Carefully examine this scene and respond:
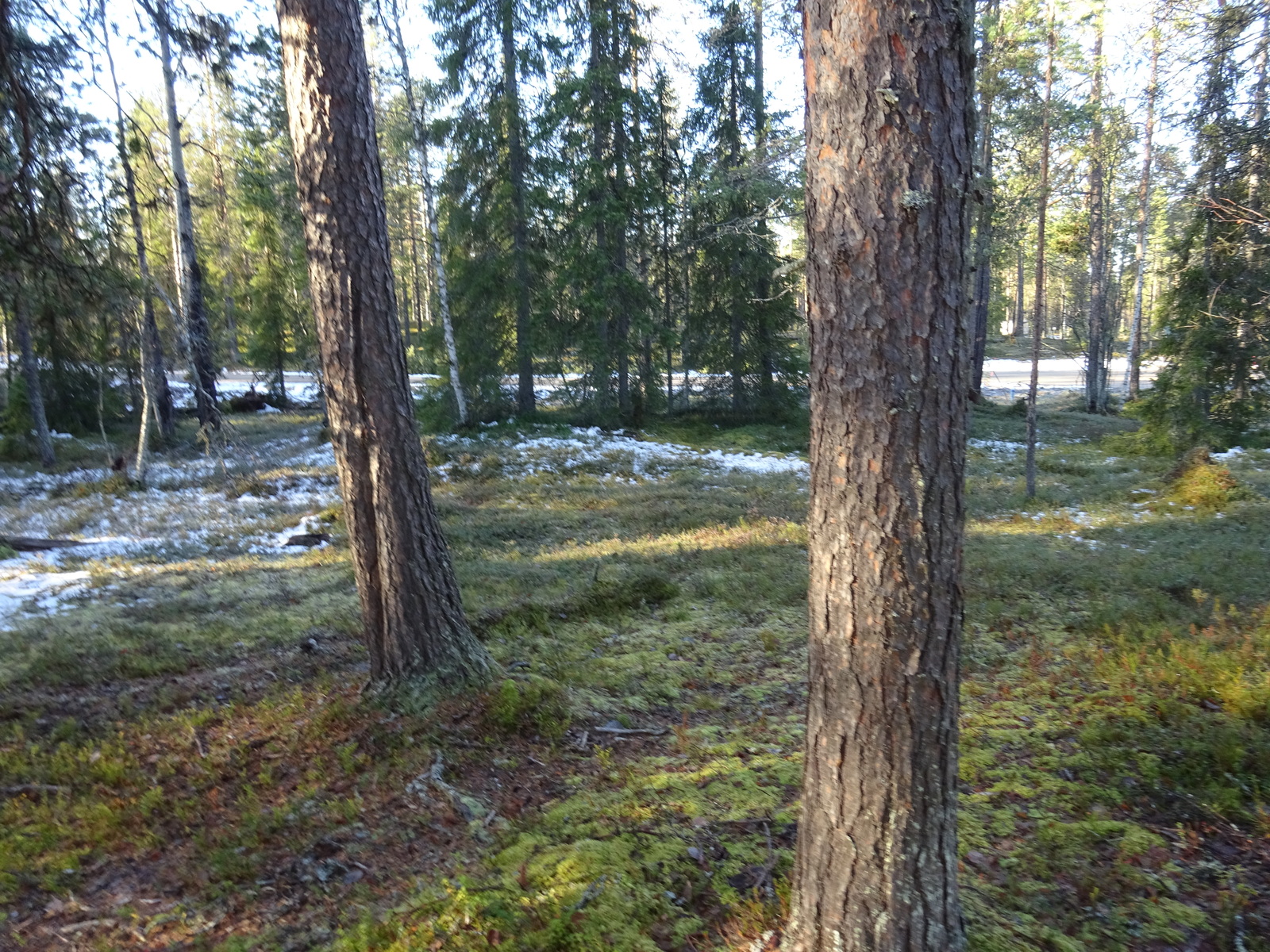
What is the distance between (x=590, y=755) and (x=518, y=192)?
19490 mm

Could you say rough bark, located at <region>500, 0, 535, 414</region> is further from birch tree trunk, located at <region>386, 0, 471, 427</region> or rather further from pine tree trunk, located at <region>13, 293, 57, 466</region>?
pine tree trunk, located at <region>13, 293, 57, 466</region>

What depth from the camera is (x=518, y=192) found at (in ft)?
70.4

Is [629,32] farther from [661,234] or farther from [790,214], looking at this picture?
[790,214]

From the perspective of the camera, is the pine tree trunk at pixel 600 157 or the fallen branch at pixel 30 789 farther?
the pine tree trunk at pixel 600 157

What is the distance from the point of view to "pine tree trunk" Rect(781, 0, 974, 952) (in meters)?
2.23

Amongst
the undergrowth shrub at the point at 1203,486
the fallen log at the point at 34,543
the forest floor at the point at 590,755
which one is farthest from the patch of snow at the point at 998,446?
the fallen log at the point at 34,543

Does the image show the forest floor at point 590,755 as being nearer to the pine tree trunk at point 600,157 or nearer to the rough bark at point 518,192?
the pine tree trunk at point 600,157

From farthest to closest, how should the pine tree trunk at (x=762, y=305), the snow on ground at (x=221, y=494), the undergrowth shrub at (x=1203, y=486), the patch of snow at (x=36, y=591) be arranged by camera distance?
the pine tree trunk at (x=762, y=305), the undergrowth shrub at (x=1203, y=486), the snow on ground at (x=221, y=494), the patch of snow at (x=36, y=591)

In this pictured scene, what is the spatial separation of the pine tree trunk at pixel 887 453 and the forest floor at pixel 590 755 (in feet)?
1.97

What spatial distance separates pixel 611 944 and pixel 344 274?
13.8 ft

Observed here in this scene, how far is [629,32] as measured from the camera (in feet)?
71.2

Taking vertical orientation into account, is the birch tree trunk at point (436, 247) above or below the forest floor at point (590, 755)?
above

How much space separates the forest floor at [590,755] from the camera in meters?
3.23

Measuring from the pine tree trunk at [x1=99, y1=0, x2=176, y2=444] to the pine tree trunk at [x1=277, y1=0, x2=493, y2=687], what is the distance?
3.68 metres
